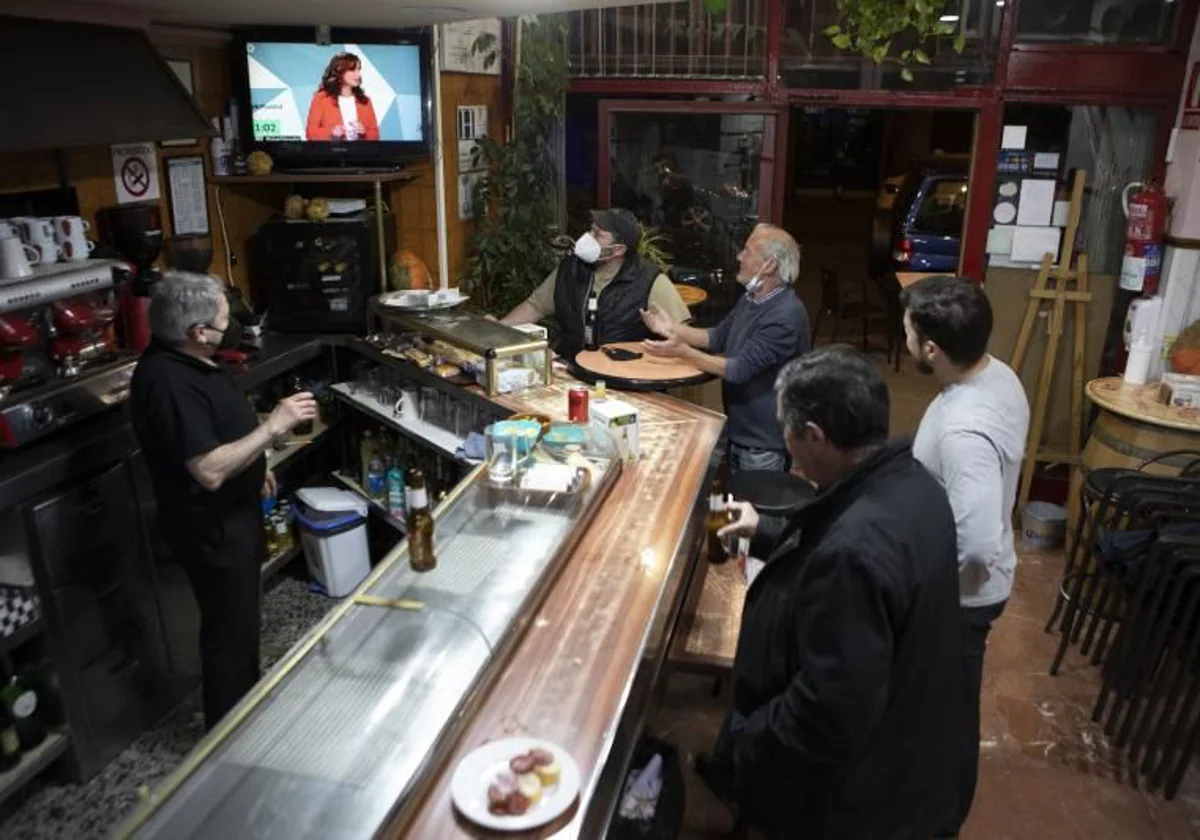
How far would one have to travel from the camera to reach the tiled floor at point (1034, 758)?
3305mm

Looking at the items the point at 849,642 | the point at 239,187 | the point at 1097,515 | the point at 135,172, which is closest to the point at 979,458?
the point at 849,642

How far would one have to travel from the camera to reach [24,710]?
3195mm

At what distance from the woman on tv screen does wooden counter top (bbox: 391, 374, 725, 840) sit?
271 centimetres

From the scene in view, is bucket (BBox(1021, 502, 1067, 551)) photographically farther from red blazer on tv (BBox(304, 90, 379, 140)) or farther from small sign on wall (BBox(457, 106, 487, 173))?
red blazer on tv (BBox(304, 90, 379, 140))

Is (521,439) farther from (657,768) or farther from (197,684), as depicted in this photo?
(197,684)

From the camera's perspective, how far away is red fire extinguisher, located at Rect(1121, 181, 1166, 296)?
4957 mm

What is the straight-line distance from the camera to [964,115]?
47.3 feet

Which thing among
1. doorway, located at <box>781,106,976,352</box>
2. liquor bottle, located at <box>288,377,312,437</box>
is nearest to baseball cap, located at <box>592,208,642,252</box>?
liquor bottle, located at <box>288,377,312,437</box>

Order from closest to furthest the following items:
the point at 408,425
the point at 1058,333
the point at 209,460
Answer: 1. the point at 209,460
2. the point at 408,425
3. the point at 1058,333

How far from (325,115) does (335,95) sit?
4.6 inches

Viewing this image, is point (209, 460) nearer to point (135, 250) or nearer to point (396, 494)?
point (135, 250)

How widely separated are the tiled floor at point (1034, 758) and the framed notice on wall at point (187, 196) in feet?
10.4

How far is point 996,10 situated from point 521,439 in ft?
13.4

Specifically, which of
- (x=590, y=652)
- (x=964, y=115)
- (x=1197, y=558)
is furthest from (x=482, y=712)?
(x=964, y=115)
